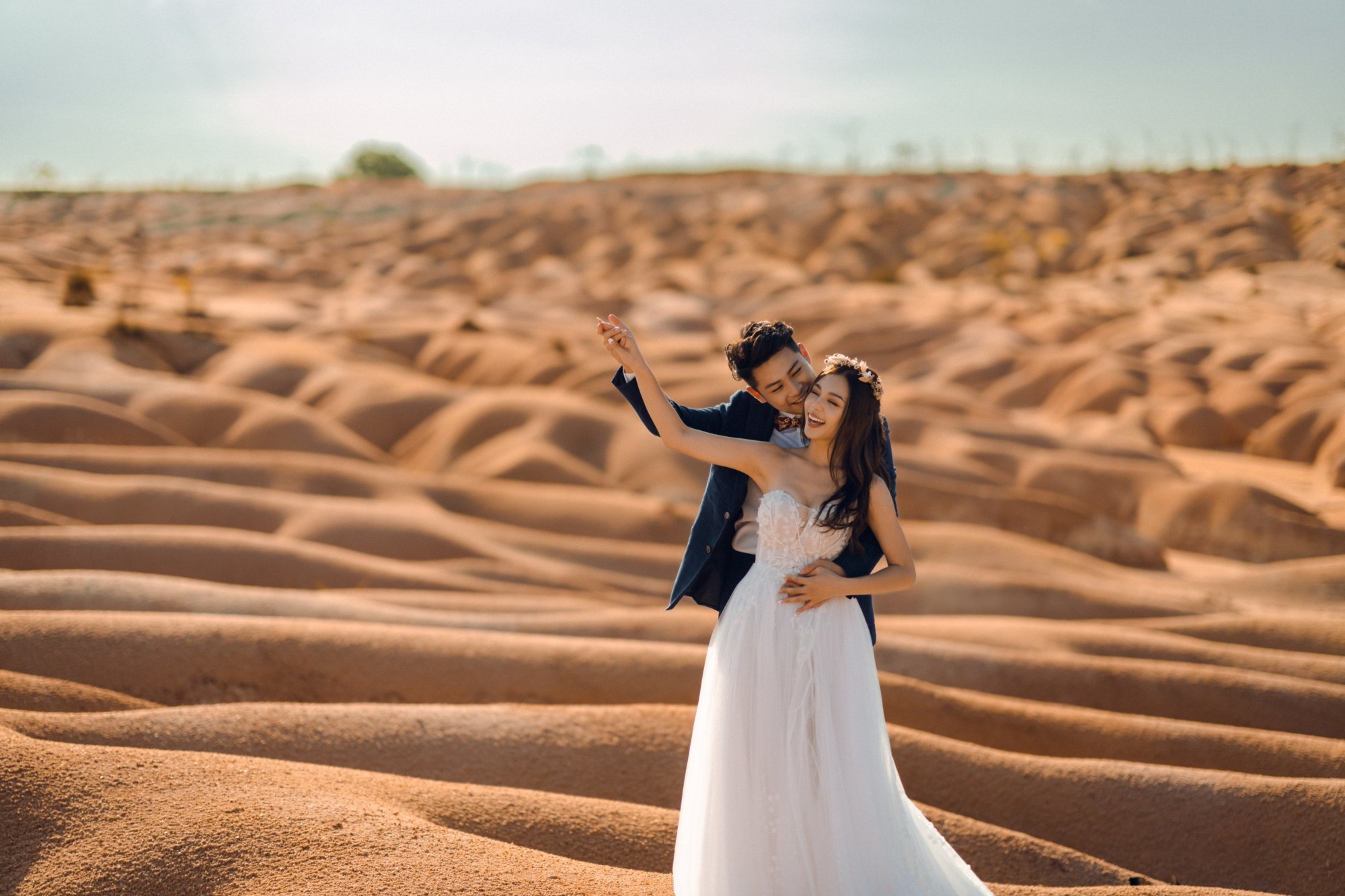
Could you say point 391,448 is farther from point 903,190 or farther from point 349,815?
point 903,190

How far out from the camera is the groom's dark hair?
3.04m

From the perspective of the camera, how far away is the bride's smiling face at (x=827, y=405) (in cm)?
293

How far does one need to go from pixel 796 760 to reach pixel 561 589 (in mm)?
6247

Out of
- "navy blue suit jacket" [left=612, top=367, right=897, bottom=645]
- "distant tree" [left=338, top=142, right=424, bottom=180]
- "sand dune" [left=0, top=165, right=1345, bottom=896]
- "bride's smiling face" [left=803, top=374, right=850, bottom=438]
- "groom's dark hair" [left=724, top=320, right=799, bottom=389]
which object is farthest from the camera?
"distant tree" [left=338, top=142, right=424, bottom=180]

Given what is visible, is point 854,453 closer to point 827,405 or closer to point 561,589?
point 827,405

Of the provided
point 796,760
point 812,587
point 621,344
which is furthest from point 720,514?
point 796,760

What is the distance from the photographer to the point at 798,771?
9.75ft

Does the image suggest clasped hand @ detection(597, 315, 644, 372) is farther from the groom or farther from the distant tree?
the distant tree

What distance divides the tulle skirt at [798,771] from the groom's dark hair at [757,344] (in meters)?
0.62

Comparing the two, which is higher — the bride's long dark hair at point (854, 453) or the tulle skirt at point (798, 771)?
the bride's long dark hair at point (854, 453)

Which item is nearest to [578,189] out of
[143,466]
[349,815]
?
[143,466]

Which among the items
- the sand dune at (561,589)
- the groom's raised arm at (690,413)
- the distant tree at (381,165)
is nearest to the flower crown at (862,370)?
the groom's raised arm at (690,413)

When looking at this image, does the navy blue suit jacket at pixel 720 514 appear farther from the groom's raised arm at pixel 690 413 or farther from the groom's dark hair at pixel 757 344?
the groom's dark hair at pixel 757 344

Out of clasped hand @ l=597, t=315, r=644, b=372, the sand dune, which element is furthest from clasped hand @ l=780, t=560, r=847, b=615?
the sand dune
